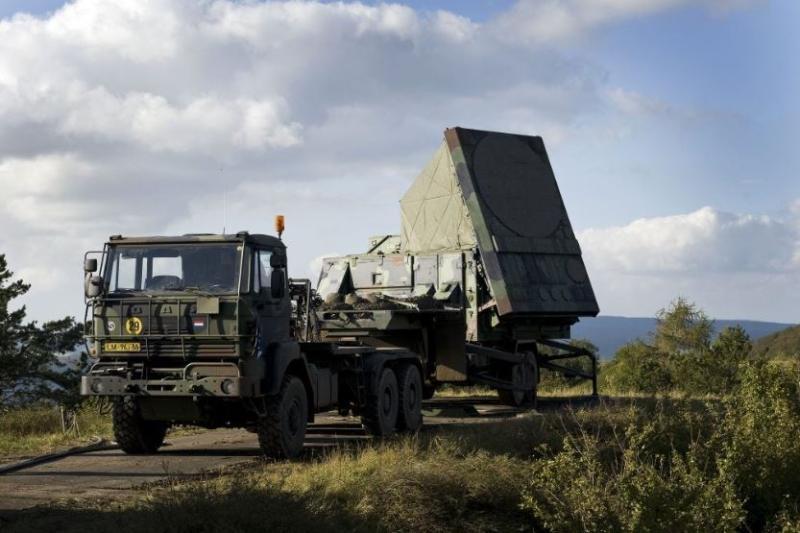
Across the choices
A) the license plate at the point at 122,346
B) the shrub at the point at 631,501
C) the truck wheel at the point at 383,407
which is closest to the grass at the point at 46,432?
the license plate at the point at 122,346

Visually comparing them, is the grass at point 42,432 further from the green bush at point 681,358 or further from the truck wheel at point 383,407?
the green bush at point 681,358

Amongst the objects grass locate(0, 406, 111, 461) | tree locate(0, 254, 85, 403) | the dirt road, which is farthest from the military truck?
tree locate(0, 254, 85, 403)

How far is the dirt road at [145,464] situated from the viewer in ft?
34.3

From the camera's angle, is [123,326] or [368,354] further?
[368,354]

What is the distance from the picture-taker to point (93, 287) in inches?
493

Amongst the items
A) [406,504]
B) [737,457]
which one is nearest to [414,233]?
[737,457]

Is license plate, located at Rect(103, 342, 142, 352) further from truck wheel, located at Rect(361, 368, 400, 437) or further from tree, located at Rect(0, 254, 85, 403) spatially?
tree, located at Rect(0, 254, 85, 403)

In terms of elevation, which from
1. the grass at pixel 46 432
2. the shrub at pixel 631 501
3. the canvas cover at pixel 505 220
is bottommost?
the shrub at pixel 631 501

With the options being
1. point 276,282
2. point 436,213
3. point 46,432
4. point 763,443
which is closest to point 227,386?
point 276,282

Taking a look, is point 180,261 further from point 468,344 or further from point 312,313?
point 468,344

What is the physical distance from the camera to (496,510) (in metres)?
10.5

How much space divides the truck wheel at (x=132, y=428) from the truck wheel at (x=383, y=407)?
277 centimetres

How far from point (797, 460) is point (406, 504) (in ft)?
17.4

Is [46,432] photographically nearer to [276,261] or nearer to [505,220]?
[276,261]
